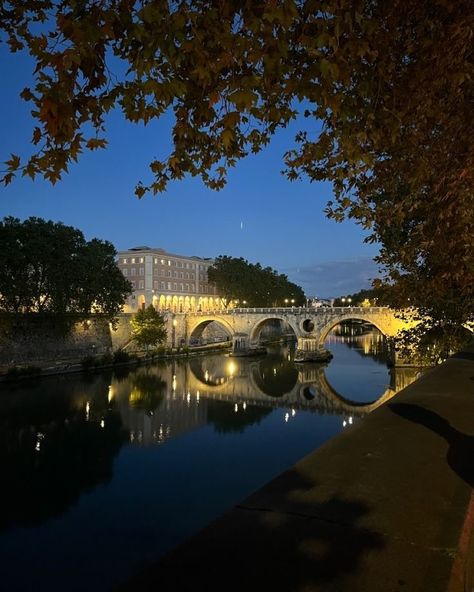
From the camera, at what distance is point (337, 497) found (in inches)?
105

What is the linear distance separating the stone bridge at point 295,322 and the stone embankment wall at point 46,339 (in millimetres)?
14095

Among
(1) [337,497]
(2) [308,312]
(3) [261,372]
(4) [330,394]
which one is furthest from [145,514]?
(2) [308,312]

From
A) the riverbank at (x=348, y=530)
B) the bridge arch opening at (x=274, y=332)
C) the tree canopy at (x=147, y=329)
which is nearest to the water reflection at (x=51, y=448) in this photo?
the riverbank at (x=348, y=530)

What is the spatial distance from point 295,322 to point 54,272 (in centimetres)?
2618

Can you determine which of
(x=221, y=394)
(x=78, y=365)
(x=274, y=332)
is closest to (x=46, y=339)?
(x=78, y=365)

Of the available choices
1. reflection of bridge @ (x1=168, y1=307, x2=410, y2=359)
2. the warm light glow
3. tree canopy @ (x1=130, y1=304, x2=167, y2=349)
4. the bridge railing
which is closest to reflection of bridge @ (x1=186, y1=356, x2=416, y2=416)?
the warm light glow

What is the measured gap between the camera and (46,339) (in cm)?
3884

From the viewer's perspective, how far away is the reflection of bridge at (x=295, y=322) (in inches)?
1813

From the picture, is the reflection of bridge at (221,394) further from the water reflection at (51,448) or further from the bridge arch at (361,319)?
the bridge arch at (361,319)

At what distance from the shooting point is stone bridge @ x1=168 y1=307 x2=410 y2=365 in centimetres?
4609

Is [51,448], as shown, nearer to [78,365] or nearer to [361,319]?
[78,365]

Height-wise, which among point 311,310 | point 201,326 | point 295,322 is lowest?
point 201,326

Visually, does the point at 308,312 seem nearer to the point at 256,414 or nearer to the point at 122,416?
the point at 256,414

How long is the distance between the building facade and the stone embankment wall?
87.8 ft
